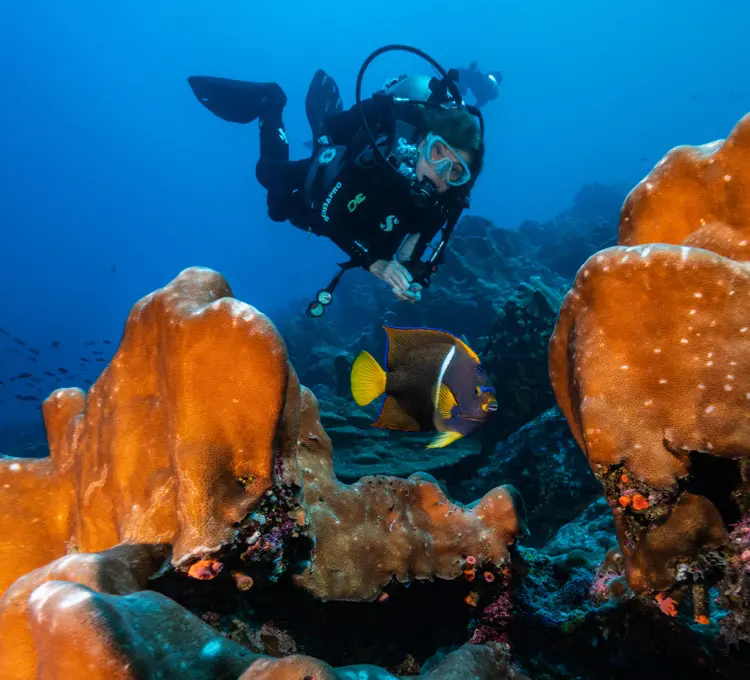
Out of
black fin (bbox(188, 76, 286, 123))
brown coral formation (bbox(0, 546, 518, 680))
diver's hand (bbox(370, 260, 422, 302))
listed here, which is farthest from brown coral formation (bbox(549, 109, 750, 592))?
black fin (bbox(188, 76, 286, 123))

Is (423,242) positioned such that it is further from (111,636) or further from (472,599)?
(111,636)

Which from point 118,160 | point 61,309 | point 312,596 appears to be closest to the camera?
point 312,596

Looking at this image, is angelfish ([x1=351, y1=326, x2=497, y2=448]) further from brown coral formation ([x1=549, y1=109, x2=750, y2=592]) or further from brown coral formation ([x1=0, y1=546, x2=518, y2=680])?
brown coral formation ([x1=0, y1=546, x2=518, y2=680])

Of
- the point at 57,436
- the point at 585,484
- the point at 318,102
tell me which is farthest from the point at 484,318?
the point at 57,436

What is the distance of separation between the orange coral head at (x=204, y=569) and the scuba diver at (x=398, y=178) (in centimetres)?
344

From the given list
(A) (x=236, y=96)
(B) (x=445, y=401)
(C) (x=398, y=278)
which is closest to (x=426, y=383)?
(B) (x=445, y=401)

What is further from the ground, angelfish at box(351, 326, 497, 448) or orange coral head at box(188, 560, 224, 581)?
angelfish at box(351, 326, 497, 448)

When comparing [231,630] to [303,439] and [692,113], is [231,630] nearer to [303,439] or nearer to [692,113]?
[303,439]

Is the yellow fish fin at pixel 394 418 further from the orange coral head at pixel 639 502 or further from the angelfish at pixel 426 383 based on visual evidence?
the orange coral head at pixel 639 502

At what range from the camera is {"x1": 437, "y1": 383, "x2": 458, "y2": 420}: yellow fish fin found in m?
2.43

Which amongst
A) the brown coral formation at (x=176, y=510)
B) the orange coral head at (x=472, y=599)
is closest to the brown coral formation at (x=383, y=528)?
the brown coral formation at (x=176, y=510)

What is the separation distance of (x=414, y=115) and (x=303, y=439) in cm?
446

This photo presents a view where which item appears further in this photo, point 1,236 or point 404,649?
point 1,236

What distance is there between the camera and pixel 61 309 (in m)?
95.5
